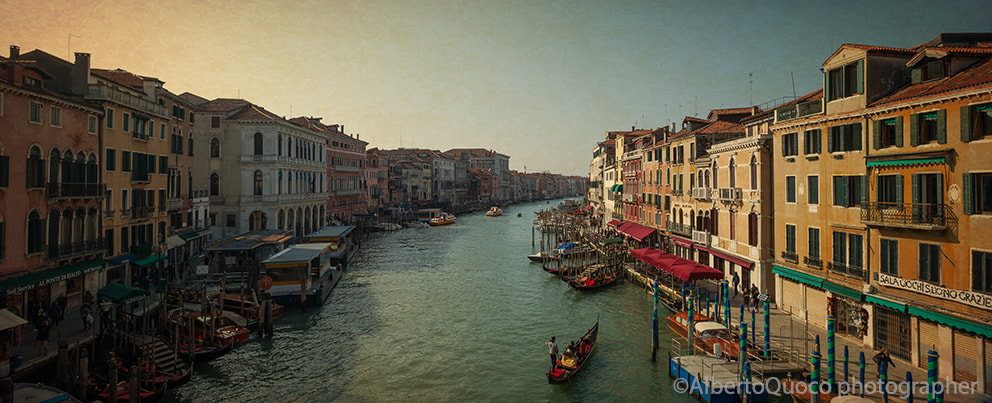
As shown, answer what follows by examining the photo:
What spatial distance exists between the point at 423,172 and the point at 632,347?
78900 mm

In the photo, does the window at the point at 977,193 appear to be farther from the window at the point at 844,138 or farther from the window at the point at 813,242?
the window at the point at 813,242

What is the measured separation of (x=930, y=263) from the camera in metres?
13.7

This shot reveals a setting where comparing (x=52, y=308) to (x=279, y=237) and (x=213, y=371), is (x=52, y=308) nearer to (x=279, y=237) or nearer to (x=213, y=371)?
(x=213, y=371)

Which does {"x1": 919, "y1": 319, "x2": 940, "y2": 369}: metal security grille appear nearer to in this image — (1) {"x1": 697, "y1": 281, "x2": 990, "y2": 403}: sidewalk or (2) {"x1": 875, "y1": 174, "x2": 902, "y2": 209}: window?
(1) {"x1": 697, "y1": 281, "x2": 990, "y2": 403}: sidewalk

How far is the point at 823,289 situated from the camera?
1770 cm

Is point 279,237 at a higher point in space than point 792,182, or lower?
lower

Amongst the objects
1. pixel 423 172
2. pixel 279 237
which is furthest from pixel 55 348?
pixel 423 172

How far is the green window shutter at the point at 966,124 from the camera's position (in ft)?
41.2

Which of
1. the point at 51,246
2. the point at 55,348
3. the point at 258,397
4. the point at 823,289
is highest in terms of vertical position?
the point at 51,246

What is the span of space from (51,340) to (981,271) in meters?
26.4

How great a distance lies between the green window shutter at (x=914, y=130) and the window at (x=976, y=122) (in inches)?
47.9

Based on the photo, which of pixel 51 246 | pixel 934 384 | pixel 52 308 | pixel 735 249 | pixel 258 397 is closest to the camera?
pixel 934 384

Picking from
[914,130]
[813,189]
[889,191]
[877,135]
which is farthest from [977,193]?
[813,189]

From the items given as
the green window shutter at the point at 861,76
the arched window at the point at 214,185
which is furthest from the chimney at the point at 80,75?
the green window shutter at the point at 861,76
